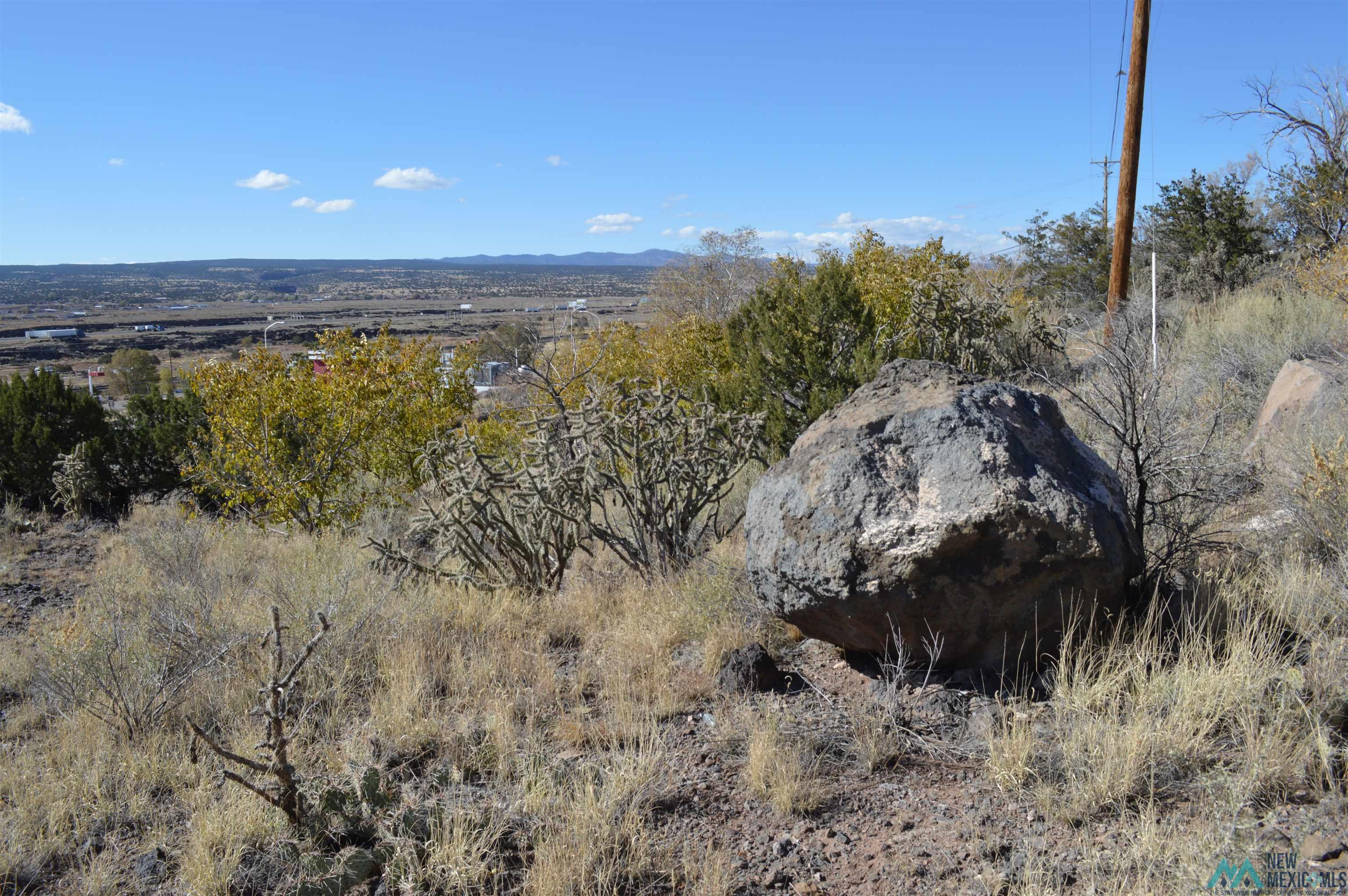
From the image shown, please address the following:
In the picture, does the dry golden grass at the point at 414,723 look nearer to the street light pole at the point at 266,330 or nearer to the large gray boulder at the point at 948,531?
the large gray boulder at the point at 948,531

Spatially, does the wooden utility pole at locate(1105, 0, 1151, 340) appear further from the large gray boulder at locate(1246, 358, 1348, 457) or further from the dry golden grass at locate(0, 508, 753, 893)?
the dry golden grass at locate(0, 508, 753, 893)

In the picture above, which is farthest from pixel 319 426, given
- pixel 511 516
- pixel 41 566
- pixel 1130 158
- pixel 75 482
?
pixel 1130 158

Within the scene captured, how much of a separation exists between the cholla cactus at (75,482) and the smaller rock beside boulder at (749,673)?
12.3 meters

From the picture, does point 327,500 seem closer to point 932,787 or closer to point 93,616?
point 93,616

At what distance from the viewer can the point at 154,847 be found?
10.5ft

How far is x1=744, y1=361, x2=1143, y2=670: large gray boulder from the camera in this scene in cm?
354

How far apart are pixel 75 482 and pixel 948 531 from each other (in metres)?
13.4

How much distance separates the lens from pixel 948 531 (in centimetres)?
349

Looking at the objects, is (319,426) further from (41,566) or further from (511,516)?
(511,516)

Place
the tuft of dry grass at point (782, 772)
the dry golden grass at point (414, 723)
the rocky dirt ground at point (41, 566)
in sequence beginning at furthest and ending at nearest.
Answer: the rocky dirt ground at point (41, 566) < the tuft of dry grass at point (782, 772) < the dry golden grass at point (414, 723)

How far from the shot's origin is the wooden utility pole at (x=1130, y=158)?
11633 millimetres

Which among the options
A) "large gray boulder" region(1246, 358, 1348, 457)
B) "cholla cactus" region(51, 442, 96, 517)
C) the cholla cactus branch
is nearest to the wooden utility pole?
"large gray boulder" region(1246, 358, 1348, 457)

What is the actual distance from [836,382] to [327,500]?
20.0ft

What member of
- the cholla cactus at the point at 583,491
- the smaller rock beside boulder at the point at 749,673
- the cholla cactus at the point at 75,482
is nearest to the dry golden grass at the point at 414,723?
the smaller rock beside boulder at the point at 749,673
